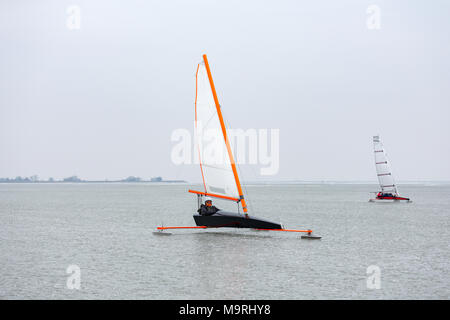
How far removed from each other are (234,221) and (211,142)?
658 cm

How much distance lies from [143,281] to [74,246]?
47.2 feet

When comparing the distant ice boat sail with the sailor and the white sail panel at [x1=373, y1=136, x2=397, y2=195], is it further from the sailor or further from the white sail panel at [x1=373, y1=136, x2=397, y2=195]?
the sailor

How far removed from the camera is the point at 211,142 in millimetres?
37094

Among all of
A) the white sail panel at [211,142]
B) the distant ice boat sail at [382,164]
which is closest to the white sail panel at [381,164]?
the distant ice boat sail at [382,164]

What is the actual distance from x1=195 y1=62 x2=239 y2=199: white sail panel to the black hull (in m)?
1.73

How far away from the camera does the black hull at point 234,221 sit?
115 feet

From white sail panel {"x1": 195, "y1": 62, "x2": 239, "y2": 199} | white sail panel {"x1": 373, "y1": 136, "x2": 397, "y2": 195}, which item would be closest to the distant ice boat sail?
white sail panel {"x1": 373, "y1": 136, "x2": 397, "y2": 195}

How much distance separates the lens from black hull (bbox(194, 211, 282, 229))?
35016 mm

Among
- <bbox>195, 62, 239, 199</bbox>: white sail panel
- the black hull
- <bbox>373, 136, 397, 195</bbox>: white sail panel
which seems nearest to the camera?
the black hull

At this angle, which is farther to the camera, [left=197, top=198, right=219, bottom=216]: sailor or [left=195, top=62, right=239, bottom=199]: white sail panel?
[left=197, top=198, right=219, bottom=216]: sailor

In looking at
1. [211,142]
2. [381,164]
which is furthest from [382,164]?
[211,142]

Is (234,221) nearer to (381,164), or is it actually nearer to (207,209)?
(207,209)

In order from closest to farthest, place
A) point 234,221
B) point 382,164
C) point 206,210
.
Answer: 1. point 234,221
2. point 206,210
3. point 382,164
